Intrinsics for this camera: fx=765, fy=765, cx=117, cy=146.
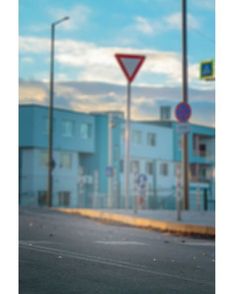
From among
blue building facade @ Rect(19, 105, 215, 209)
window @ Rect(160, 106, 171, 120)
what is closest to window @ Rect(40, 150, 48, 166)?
blue building facade @ Rect(19, 105, 215, 209)

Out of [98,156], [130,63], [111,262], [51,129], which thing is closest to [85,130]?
[98,156]

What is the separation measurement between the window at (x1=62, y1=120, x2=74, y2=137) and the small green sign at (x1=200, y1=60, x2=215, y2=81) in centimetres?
3121

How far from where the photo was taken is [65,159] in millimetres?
54000

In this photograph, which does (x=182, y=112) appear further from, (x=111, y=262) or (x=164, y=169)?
(x=164, y=169)

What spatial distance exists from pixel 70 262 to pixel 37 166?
137 feet

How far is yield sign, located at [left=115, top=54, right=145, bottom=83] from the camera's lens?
18409 millimetres

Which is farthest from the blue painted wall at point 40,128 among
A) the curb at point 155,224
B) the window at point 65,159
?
the curb at point 155,224

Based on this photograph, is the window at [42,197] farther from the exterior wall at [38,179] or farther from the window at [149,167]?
the window at [149,167]

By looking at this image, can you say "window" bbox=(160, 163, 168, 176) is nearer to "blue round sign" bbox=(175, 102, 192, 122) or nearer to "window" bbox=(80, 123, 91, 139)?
"window" bbox=(80, 123, 91, 139)

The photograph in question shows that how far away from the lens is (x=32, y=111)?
49.9m

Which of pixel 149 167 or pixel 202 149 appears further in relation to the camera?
pixel 202 149

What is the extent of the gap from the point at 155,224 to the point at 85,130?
40.1 meters
